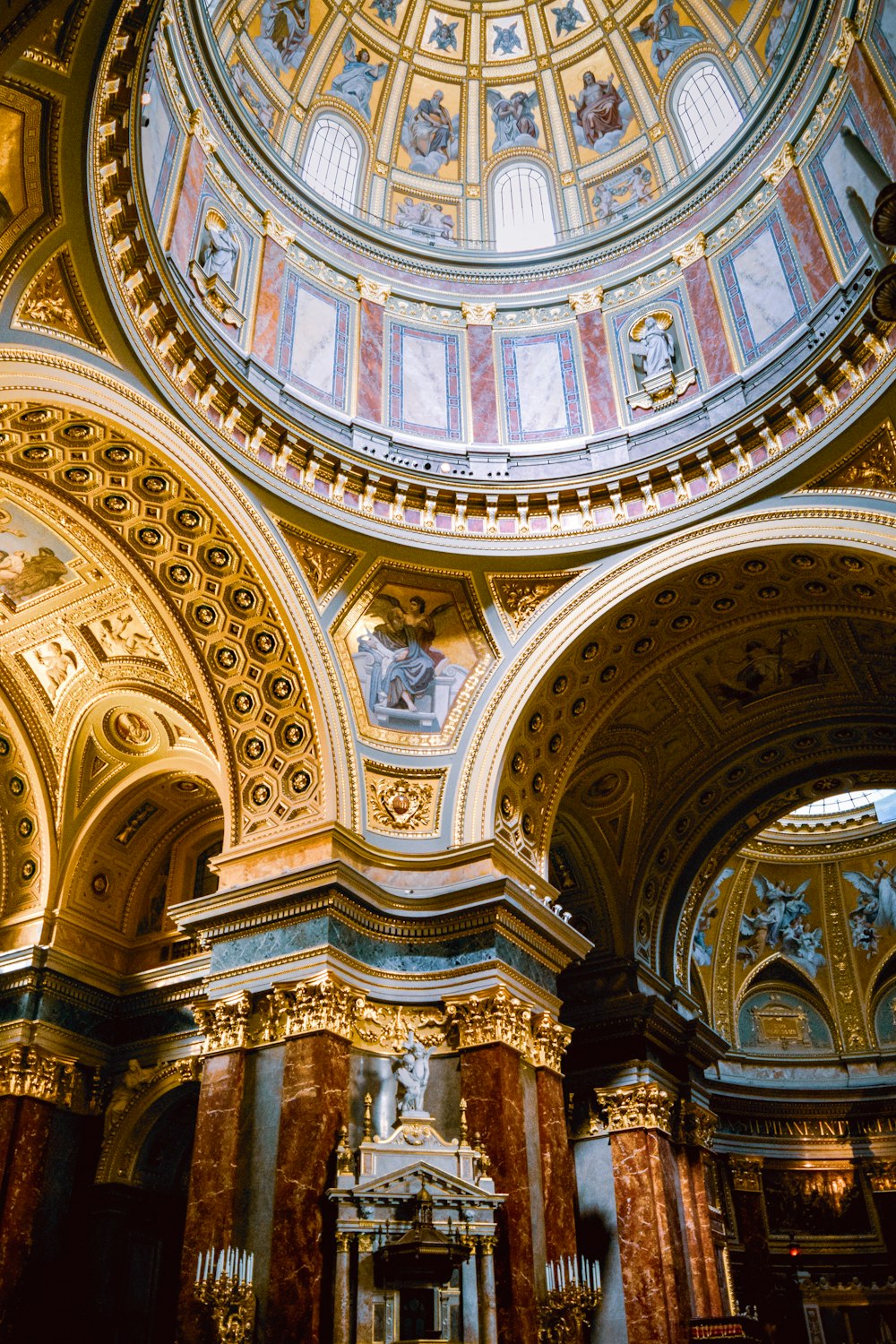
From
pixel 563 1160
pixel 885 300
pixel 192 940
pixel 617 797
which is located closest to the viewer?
pixel 885 300

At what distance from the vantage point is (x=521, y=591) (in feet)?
55.1

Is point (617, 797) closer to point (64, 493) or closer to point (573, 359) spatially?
point (573, 359)

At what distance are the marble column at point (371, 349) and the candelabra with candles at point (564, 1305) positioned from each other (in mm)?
12426

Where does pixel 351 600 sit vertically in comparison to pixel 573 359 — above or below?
below

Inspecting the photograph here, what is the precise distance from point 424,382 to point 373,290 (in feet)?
6.25

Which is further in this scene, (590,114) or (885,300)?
(590,114)

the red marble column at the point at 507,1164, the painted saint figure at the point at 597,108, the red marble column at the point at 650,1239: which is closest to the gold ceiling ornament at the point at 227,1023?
Result: the red marble column at the point at 507,1164

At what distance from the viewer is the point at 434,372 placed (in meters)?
19.0

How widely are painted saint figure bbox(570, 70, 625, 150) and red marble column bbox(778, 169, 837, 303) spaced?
4.80 m

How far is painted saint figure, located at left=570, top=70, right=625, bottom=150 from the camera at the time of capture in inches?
807

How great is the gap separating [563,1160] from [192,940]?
23.9ft

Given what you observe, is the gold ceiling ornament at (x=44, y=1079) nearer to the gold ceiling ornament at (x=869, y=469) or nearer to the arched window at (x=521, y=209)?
the gold ceiling ornament at (x=869, y=469)

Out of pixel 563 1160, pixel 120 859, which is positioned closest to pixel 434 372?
pixel 120 859

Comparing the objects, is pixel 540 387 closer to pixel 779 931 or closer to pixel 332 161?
pixel 332 161
